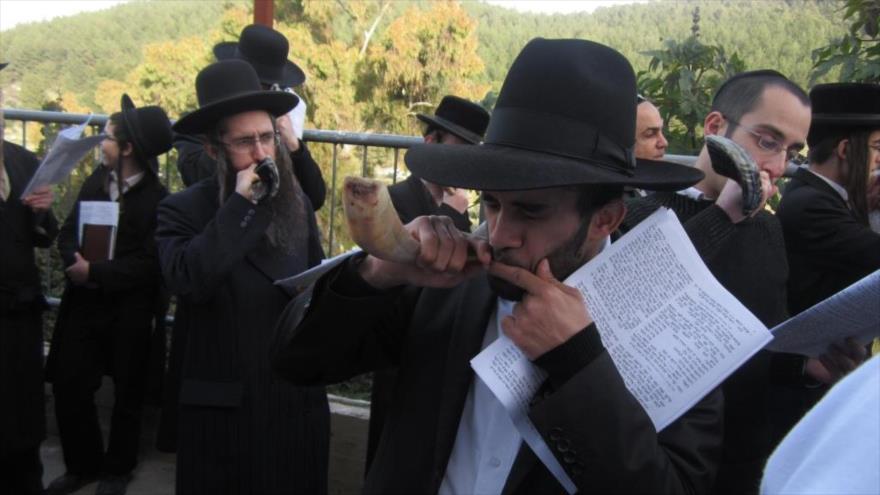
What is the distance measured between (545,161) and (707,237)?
900mm

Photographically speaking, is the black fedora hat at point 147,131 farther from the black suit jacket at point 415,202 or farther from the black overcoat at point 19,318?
the black suit jacket at point 415,202

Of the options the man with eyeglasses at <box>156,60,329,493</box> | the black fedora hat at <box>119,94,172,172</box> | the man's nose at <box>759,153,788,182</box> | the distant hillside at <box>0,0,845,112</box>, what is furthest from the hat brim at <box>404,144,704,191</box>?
the distant hillside at <box>0,0,845,112</box>

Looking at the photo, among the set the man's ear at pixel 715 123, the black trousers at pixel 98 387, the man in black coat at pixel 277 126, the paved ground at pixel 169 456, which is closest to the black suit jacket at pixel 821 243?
the man's ear at pixel 715 123

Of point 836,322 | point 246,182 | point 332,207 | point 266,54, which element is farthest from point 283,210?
point 836,322

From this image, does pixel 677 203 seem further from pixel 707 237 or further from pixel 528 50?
pixel 528 50

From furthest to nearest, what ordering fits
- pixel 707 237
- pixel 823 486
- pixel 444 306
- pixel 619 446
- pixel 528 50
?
1. pixel 707 237
2. pixel 444 306
3. pixel 528 50
4. pixel 619 446
5. pixel 823 486

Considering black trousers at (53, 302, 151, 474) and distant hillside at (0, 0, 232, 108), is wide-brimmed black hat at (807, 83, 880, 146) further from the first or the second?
distant hillside at (0, 0, 232, 108)

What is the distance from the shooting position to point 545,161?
1519 millimetres

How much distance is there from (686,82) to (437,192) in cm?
134

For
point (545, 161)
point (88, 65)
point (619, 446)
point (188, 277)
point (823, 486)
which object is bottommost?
point (88, 65)

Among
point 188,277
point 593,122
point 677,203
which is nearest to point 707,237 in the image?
point 677,203

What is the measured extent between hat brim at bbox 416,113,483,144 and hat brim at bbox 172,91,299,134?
1.00 metres

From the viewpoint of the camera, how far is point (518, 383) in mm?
1480

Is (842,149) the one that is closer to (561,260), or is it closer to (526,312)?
(561,260)
